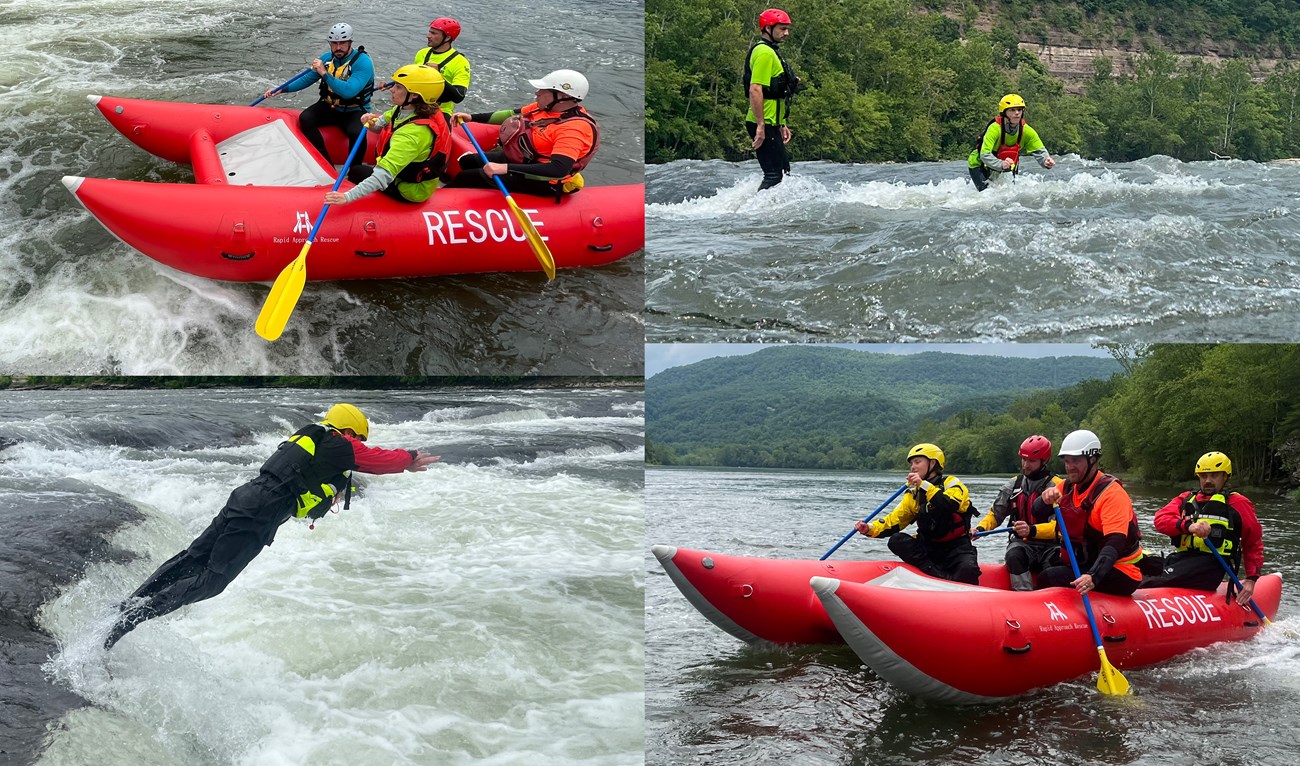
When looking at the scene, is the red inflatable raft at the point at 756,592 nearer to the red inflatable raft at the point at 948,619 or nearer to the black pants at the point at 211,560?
the red inflatable raft at the point at 948,619

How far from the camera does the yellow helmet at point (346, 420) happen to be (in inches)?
213

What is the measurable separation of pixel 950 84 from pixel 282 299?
22952 mm

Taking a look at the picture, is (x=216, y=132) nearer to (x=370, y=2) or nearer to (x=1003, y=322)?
(x=1003, y=322)

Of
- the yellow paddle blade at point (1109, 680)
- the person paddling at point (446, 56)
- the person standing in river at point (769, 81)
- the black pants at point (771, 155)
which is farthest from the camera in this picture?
the black pants at point (771, 155)

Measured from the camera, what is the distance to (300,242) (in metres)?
6.48

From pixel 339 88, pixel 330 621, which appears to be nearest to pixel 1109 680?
pixel 330 621

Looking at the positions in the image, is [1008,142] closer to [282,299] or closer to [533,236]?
[533,236]

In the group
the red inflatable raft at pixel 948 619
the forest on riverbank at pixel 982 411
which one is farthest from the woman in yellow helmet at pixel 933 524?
the forest on riverbank at pixel 982 411

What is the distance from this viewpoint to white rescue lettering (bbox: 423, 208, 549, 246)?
269 inches

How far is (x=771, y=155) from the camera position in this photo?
28.1ft

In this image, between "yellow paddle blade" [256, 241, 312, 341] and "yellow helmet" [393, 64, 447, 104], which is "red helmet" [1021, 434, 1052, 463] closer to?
"yellow helmet" [393, 64, 447, 104]

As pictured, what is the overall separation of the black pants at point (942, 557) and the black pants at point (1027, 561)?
1.11 ft

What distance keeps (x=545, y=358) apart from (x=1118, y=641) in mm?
3847

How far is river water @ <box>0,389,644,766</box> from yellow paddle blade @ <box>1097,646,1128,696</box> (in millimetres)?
2378
